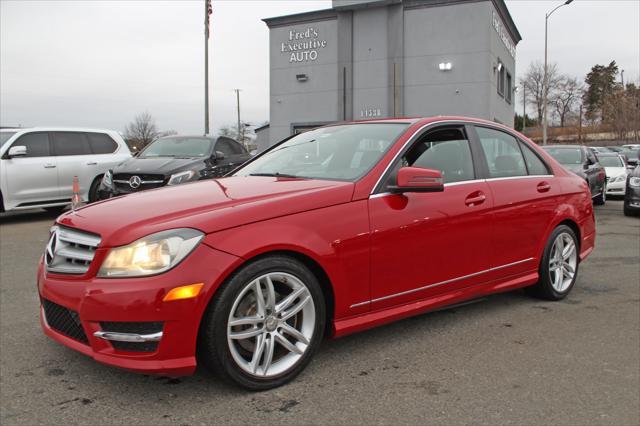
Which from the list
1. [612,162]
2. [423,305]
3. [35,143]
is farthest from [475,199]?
[612,162]

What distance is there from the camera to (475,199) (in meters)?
3.91

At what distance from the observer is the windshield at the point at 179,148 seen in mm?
9883

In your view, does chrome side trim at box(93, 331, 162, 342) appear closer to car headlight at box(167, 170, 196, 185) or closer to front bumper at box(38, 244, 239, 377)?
front bumper at box(38, 244, 239, 377)

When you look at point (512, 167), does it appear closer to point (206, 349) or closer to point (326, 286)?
point (326, 286)

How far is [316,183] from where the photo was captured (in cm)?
338

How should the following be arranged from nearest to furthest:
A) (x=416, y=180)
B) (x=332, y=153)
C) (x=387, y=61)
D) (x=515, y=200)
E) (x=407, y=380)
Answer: (x=407, y=380), (x=416, y=180), (x=332, y=153), (x=515, y=200), (x=387, y=61)

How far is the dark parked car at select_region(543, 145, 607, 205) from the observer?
39.5 feet

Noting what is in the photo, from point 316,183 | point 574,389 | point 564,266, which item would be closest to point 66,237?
point 316,183

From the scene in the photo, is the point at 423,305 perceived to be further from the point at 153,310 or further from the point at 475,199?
the point at 153,310

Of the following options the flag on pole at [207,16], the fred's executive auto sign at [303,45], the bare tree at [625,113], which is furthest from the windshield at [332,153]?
the bare tree at [625,113]

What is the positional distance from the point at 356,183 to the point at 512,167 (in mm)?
1754

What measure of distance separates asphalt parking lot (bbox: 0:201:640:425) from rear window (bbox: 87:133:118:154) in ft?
23.1

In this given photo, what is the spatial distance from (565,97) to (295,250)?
80198 millimetres

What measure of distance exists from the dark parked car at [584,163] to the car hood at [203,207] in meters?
10.2
